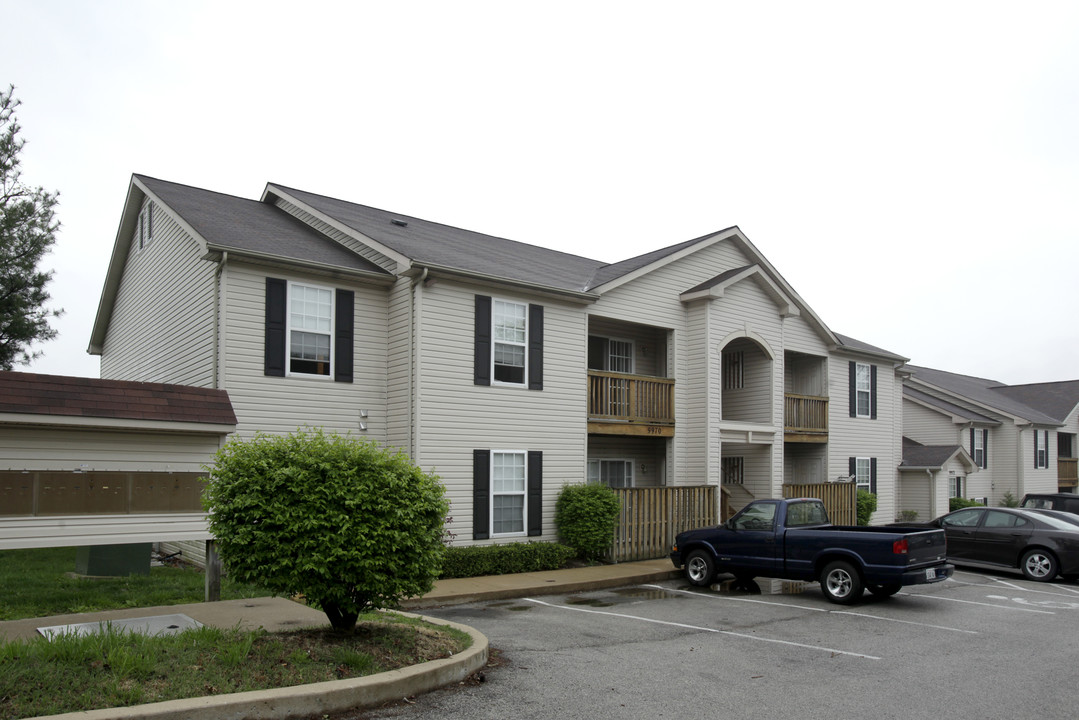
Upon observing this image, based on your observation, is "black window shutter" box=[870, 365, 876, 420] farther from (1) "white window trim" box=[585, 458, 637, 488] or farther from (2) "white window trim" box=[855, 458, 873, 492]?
(1) "white window trim" box=[585, 458, 637, 488]

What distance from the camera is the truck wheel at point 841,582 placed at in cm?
1295

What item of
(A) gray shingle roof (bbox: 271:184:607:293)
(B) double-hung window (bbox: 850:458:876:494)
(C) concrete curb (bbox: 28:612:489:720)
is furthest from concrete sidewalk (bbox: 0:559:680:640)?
(B) double-hung window (bbox: 850:458:876:494)

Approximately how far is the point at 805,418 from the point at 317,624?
17.9m

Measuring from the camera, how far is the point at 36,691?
610 centimetres

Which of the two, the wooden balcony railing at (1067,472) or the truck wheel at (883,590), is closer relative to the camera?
the truck wheel at (883,590)

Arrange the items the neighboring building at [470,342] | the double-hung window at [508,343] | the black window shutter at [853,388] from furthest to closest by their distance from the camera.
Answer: the black window shutter at [853,388]
the double-hung window at [508,343]
the neighboring building at [470,342]

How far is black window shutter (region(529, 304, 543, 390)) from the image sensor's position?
17578 millimetres

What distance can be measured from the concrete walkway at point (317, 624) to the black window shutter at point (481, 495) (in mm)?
1179

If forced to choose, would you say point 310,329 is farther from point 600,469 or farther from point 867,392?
point 867,392

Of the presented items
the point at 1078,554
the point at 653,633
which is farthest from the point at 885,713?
the point at 1078,554

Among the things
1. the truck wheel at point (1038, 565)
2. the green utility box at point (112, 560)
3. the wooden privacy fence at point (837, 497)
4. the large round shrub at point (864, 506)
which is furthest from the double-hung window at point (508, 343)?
the large round shrub at point (864, 506)

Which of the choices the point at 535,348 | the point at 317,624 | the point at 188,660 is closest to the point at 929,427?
the point at 535,348

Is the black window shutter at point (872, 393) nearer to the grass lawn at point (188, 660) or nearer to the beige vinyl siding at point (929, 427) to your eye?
the beige vinyl siding at point (929, 427)

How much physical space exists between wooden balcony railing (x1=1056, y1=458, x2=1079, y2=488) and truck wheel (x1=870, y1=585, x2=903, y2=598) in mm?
32591
